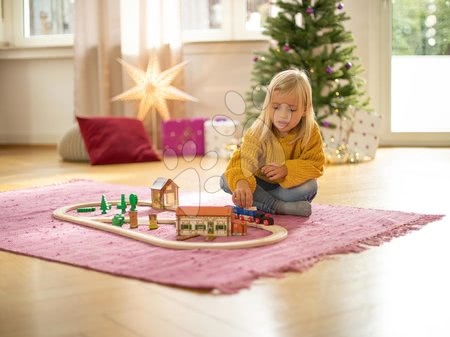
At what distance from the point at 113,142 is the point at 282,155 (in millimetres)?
1812

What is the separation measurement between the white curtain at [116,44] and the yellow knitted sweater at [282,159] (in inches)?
90.1

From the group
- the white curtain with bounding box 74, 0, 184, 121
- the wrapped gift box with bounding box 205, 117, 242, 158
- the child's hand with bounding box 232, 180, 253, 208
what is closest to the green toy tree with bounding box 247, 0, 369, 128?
the wrapped gift box with bounding box 205, 117, 242, 158

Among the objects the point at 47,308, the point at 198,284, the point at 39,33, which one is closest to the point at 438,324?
the point at 198,284

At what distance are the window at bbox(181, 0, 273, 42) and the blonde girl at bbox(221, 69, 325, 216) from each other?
2.48 metres

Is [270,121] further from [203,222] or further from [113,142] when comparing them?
[113,142]

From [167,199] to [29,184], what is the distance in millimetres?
988

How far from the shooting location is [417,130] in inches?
169

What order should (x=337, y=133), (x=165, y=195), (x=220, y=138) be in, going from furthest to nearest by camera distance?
1. (x=220, y=138)
2. (x=337, y=133)
3. (x=165, y=195)

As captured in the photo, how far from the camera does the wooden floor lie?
1054 mm

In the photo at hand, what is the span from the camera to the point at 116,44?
14.1 ft

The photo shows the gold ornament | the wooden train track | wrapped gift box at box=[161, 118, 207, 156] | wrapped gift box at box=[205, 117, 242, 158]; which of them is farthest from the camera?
the gold ornament

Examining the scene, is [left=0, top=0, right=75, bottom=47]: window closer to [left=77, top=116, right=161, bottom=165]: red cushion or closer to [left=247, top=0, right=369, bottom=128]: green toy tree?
[left=77, top=116, right=161, bottom=165]: red cushion

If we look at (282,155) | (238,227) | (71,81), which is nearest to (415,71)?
(71,81)

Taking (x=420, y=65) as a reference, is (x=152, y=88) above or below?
below
